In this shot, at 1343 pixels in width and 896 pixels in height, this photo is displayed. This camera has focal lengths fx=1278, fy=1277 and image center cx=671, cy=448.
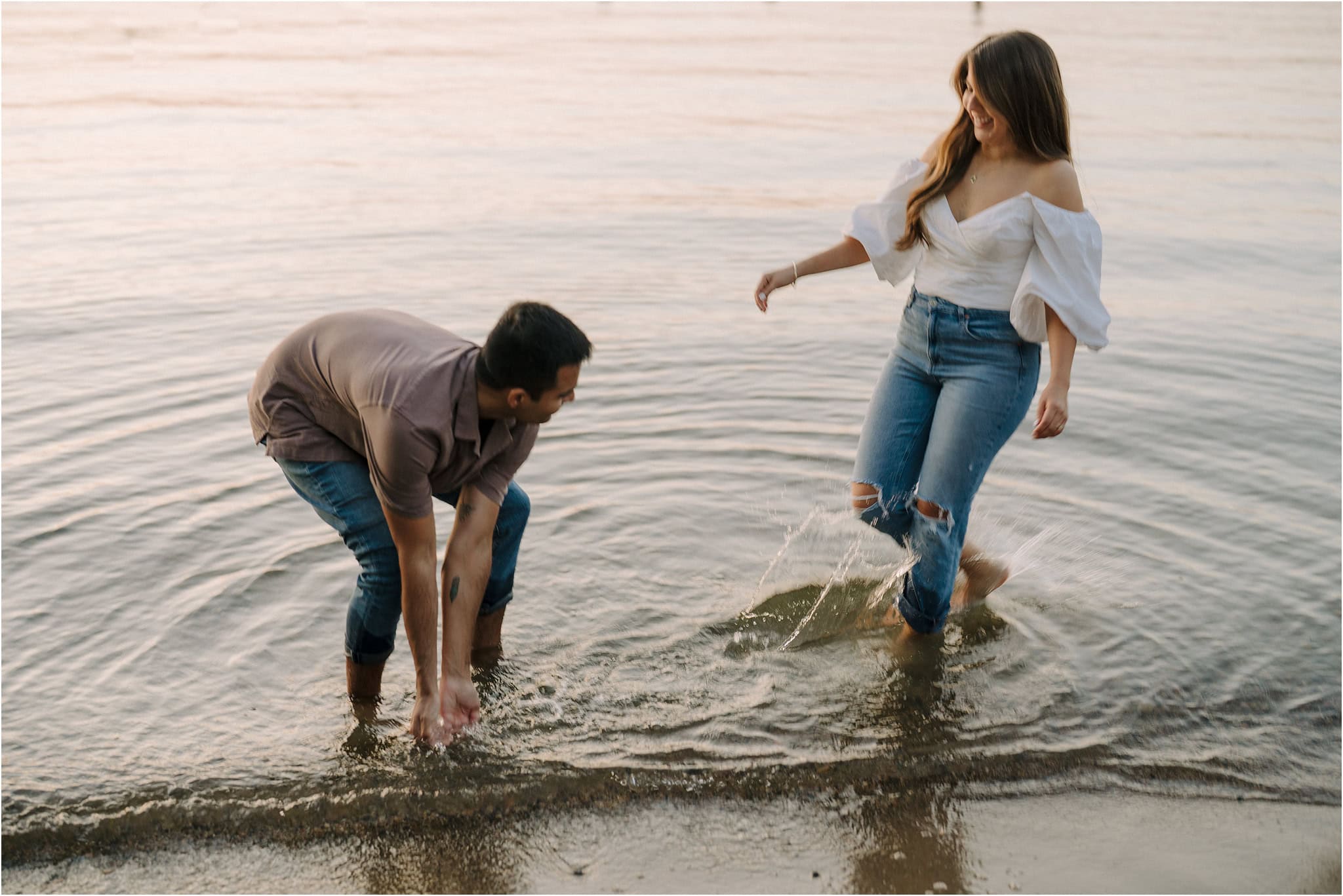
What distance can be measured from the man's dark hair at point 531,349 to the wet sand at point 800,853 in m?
Answer: 1.38

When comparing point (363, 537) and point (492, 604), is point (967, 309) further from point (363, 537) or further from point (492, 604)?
point (363, 537)

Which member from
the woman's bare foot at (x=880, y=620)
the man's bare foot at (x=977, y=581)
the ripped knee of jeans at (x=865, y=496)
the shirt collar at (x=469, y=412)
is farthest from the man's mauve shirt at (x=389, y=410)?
the man's bare foot at (x=977, y=581)

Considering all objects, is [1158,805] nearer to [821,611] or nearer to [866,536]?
[821,611]

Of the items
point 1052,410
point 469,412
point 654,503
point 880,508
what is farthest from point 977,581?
point 469,412

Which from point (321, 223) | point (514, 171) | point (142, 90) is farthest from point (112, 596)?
point (142, 90)

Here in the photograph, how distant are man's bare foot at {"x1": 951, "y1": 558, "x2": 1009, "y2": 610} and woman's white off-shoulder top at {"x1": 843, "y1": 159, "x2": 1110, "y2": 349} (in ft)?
4.05

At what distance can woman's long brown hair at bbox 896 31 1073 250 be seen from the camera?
160 inches

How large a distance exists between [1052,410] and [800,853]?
1.65m

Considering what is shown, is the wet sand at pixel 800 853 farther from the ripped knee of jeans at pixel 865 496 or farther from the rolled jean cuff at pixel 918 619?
the ripped knee of jeans at pixel 865 496

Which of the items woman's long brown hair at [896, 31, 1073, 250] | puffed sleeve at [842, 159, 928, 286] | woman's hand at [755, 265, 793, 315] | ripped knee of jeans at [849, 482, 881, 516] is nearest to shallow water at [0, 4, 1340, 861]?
ripped knee of jeans at [849, 482, 881, 516]

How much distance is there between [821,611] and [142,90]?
18.2 m

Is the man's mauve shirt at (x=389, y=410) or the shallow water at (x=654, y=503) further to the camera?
the shallow water at (x=654, y=503)

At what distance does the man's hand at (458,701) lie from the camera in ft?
13.1

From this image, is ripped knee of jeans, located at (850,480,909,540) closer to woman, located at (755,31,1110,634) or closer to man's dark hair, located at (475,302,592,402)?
woman, located at (755,31,1110,634)
